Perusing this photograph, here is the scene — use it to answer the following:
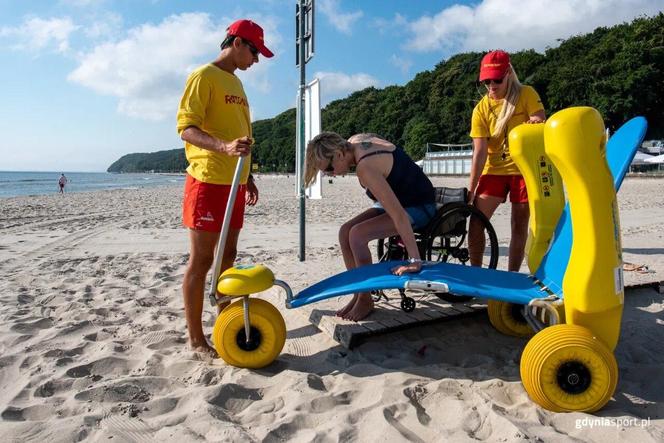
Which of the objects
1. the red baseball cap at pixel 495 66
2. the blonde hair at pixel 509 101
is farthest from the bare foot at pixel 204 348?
the red baseball cap at pixel 495 66

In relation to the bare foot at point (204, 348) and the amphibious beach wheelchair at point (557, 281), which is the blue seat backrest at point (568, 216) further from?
the bare foot at point (204, 348)

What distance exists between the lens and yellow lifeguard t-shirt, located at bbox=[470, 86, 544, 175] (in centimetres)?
358

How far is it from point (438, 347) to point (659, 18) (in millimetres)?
54925

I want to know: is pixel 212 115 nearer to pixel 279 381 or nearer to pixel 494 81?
pixel 279 381

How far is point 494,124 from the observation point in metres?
3.63

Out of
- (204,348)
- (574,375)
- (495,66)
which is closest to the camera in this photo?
(574,375)

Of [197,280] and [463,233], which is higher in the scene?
[463,233]

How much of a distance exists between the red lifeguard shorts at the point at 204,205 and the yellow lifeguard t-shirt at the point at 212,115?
44 mm

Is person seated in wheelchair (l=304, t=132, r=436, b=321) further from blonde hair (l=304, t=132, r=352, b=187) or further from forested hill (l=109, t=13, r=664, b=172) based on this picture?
forested hill (l=109, t=13, r=664, b=172)

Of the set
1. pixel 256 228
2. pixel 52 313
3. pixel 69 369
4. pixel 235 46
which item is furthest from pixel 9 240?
pixel 235 46

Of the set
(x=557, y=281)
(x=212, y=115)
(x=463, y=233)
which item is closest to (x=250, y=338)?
(x=212, y=115)

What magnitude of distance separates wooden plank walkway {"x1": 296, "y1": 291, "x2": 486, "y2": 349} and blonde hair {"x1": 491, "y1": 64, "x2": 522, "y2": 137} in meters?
1.37

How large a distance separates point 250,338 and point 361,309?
0.88 m

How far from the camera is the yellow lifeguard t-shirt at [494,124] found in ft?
11.8
